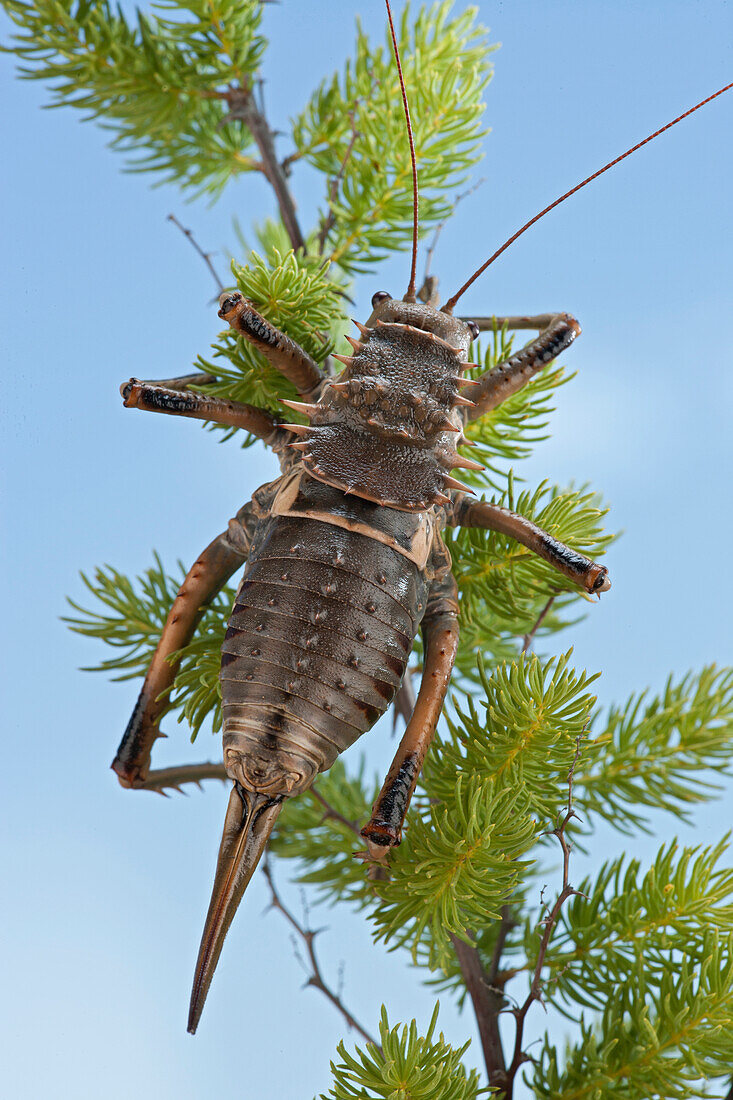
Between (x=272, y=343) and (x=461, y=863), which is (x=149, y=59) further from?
(x=461, y=863)

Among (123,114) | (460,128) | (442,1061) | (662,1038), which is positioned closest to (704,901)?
(662,1038)

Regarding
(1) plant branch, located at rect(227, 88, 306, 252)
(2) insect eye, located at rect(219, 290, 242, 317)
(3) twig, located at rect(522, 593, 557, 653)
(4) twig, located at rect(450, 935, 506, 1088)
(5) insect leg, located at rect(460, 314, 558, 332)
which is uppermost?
(1) plant branch, located at rect(227, 88, 306, 252)

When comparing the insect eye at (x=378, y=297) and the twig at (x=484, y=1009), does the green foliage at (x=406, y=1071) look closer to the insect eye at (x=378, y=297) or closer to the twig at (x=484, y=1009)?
the twig at (x=484, y=1009)

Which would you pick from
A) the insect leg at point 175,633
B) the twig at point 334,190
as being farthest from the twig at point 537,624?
the twig at point 334,190

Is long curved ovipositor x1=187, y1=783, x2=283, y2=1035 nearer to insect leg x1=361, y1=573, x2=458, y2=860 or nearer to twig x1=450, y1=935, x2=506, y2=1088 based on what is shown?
insect leg x1=361, y1=573, x2=458, y2=860

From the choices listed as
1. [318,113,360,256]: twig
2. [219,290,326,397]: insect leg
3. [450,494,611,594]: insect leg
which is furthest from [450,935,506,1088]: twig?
[318,113,360,256]: twig

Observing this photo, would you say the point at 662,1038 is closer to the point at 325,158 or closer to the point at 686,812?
the point at 686,812
